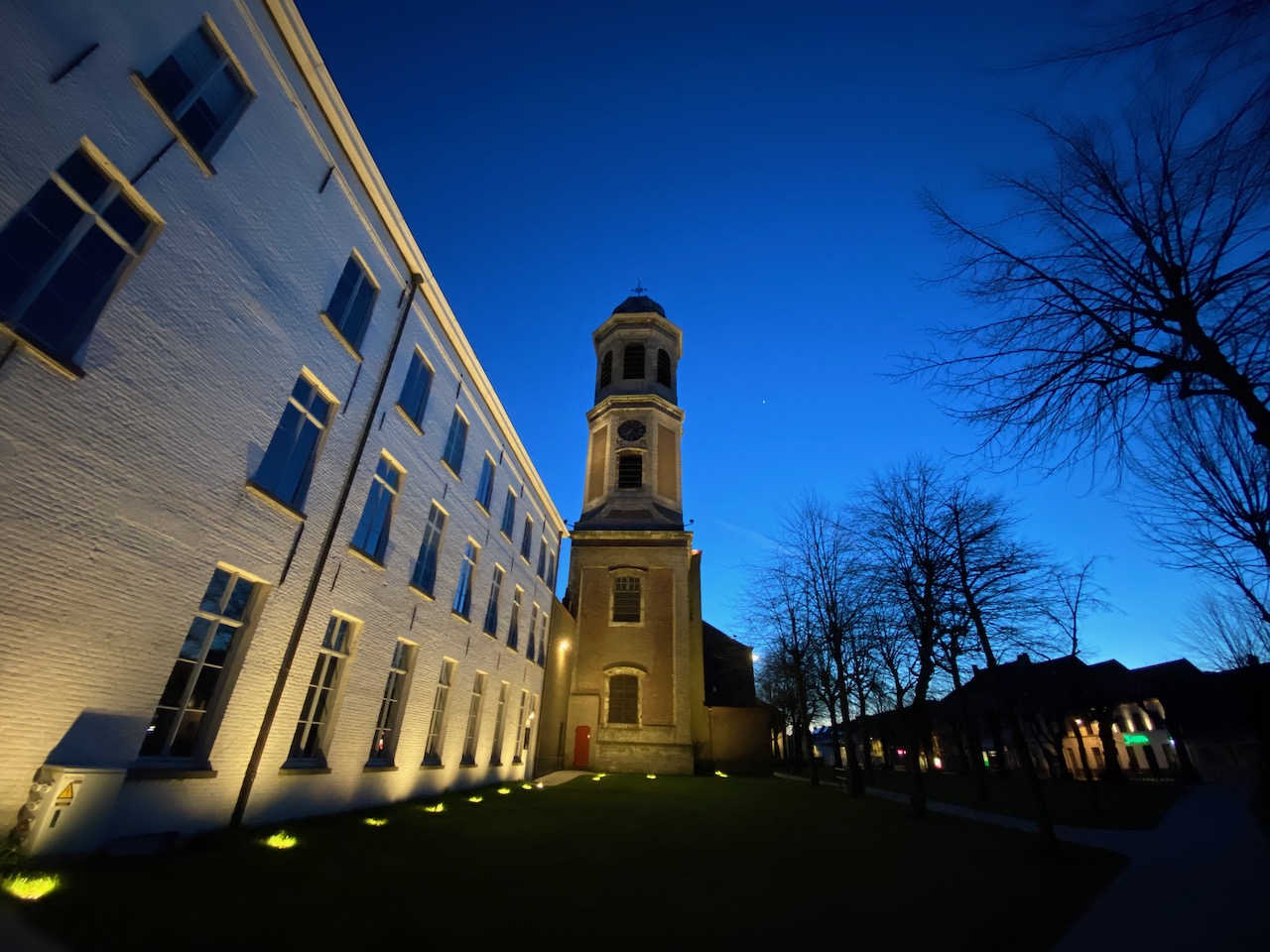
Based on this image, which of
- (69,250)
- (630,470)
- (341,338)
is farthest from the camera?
(630,470)

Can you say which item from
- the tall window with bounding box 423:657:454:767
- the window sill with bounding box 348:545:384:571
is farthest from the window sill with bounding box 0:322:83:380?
the tall window with bounding box 423:657:454:767

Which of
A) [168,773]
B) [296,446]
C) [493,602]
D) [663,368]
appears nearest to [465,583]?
[493,602]

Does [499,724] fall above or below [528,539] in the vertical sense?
below

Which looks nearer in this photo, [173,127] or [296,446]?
[173,127]

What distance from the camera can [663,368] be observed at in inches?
1436

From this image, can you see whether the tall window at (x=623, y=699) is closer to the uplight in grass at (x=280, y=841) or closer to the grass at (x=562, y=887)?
the grass at (x=562, y=887)

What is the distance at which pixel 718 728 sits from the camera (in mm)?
31141

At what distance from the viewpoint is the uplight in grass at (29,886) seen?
4.12 metres

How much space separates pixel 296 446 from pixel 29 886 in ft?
18.7

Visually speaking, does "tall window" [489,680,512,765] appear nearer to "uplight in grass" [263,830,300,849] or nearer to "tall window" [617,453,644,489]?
"uplight in grass" [263,830,300,849]

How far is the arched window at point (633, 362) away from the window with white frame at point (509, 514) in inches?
738

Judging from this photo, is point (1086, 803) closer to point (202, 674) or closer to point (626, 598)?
point (626, 598)

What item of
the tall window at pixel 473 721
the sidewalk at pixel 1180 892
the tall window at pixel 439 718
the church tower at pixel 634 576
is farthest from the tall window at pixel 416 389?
the church tower at pixel 634 576

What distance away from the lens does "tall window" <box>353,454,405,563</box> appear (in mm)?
10312
